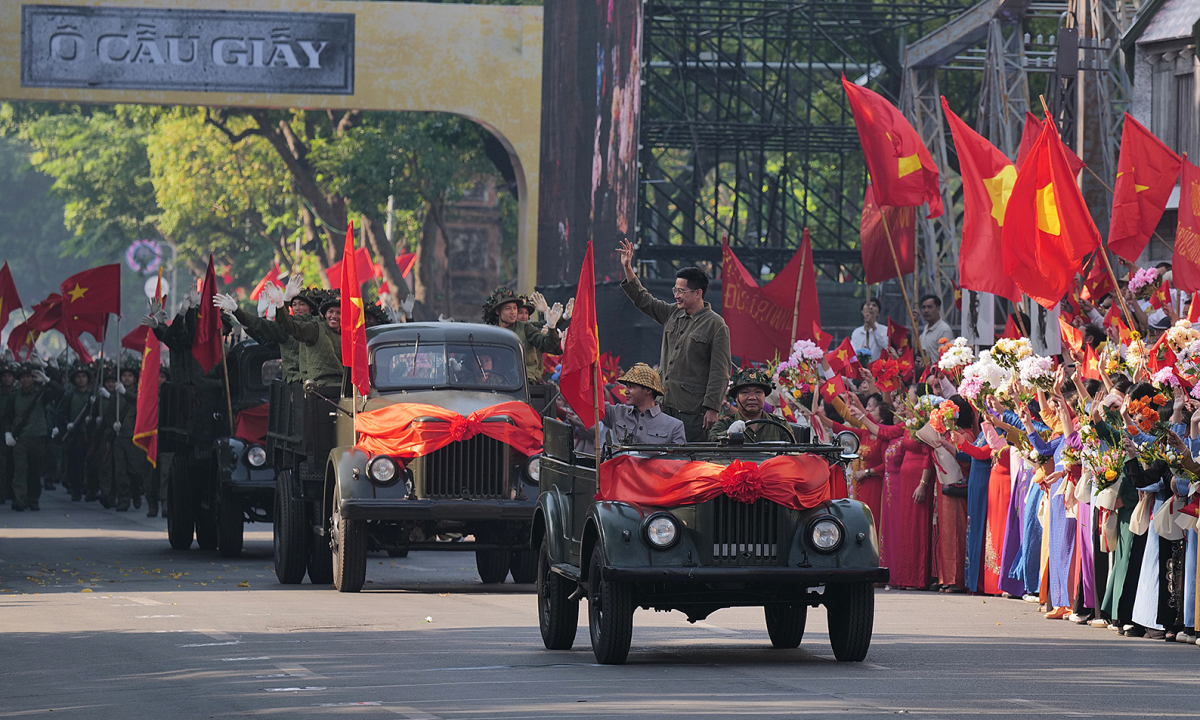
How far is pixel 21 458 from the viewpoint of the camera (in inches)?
1156

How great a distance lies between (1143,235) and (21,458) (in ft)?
59.5

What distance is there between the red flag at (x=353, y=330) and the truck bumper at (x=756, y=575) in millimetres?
6273

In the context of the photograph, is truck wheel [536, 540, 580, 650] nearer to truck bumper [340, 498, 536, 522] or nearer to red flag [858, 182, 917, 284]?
truck bumper [340, 498, 536, 522]

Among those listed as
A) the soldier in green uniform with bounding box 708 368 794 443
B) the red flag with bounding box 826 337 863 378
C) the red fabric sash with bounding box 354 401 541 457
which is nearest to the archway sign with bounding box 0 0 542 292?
the red flag with bounding box 826 337 863 378

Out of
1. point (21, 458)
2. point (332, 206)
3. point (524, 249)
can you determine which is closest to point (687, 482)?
point (21, 458)

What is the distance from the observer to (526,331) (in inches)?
715

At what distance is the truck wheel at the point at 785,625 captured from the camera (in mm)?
11844

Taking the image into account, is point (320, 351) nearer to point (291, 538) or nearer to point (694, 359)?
point (291, 538)

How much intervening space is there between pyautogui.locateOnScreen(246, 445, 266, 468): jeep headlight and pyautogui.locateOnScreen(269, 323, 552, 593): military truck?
1.14m

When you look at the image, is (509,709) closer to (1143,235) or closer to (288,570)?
(288,570)

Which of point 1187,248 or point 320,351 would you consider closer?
point 1187,248

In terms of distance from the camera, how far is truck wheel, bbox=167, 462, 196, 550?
21484 millimetres

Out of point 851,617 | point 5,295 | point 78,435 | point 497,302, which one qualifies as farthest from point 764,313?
point 78,435

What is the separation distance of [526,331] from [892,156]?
151 inches
